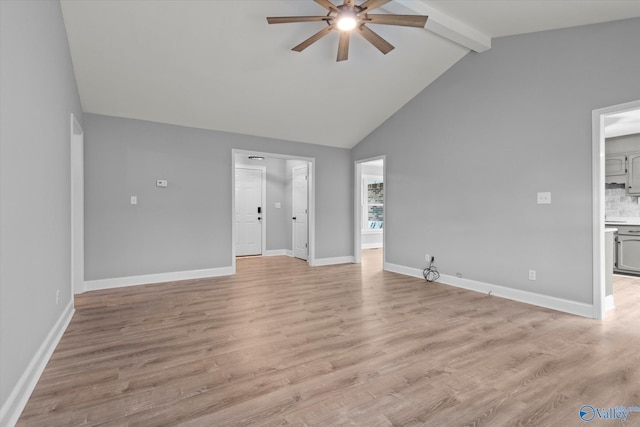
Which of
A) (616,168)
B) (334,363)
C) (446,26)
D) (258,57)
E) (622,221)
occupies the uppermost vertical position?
(446,26)

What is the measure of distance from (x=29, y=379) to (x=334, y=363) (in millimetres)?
1904

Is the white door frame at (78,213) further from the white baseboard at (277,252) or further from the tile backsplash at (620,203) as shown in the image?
the tile backsplash at (620,203)

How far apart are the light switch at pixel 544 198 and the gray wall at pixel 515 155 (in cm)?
5

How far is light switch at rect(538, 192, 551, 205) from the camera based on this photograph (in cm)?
354

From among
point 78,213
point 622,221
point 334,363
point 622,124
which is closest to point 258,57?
point 78,213

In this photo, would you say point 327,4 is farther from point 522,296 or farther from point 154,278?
point 154,278

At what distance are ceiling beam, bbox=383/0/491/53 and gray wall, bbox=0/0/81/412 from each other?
9.86 feet

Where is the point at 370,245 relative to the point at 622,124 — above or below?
below

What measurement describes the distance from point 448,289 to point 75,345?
13.7ft

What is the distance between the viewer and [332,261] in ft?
20.9

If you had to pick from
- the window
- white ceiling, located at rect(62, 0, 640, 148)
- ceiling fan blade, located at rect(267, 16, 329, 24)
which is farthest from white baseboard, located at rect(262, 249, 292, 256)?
ceiling fan blade, located at rect(267, 16, 329, 24)

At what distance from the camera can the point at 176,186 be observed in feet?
16.0

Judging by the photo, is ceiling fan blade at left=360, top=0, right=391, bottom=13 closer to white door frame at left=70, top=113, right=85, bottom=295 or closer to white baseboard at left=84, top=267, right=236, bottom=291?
white door frame at left=70, top=113, right=85, bottom=295

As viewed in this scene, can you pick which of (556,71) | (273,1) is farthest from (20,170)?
(556,71)
